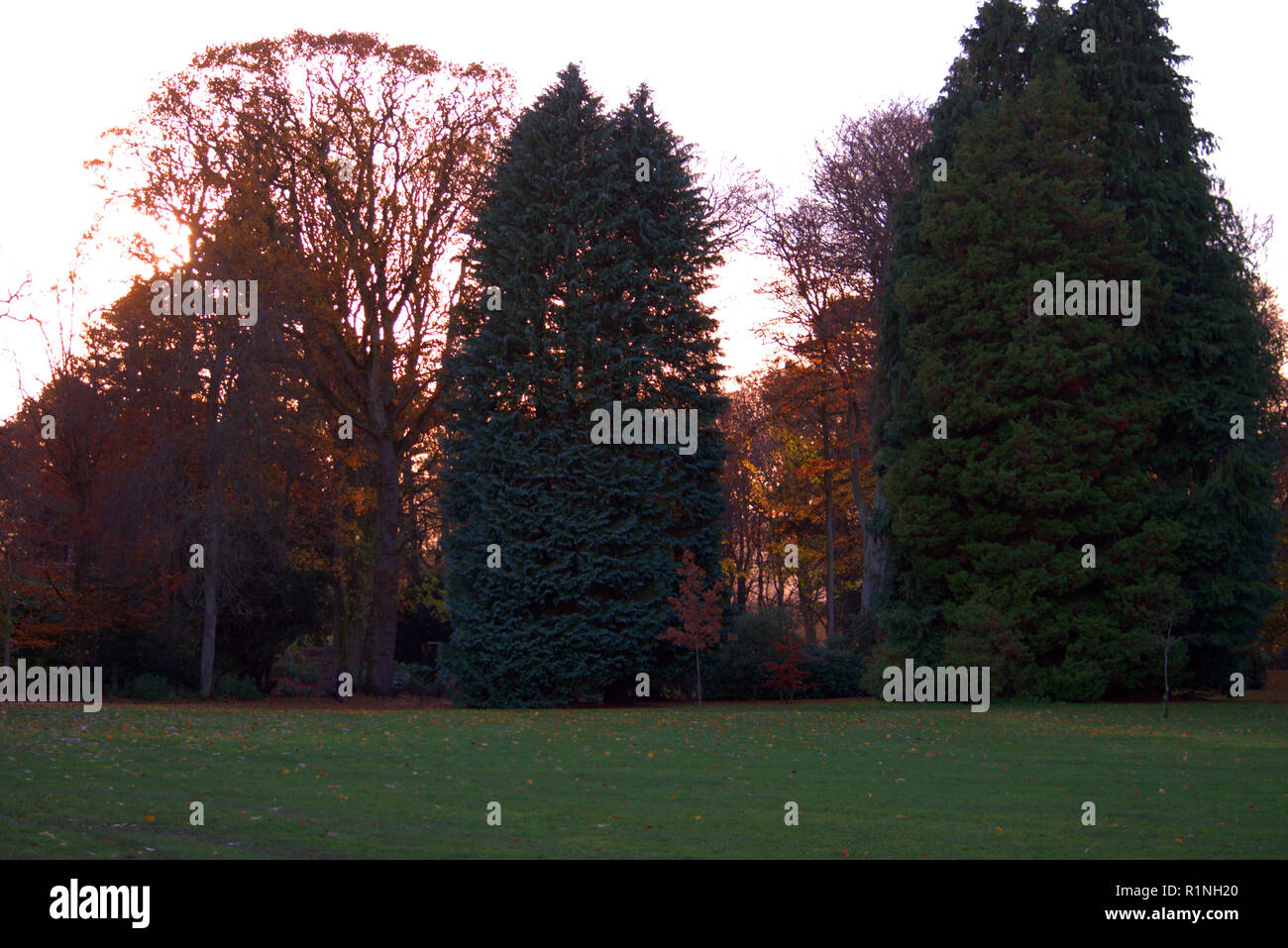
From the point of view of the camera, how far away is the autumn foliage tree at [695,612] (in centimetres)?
2916

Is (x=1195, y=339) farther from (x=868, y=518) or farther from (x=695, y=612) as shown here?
(x=695, y=612)

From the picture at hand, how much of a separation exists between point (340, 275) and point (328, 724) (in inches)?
725

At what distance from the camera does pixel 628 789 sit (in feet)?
42.5

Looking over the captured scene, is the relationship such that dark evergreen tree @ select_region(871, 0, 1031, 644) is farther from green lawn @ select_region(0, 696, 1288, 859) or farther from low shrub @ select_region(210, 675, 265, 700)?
low shrub @ select_region(210, 675, 265, 700)

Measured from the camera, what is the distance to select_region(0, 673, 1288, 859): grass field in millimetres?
9523

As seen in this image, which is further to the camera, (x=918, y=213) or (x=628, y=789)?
(x=918, y=213)

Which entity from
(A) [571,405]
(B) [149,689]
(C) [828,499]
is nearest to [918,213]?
(A) [571,405]

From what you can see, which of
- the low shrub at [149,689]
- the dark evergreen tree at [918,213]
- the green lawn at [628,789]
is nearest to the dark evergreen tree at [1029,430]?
the dark evergreen tree at [918,213]

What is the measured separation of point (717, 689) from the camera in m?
33.5

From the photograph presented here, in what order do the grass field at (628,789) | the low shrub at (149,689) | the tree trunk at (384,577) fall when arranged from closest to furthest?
the grass field at (628,789) < the low shrub at (149,689) < the tree trunk at (384,577)

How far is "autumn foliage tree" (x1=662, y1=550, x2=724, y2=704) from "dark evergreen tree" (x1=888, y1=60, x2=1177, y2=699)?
5341 mm

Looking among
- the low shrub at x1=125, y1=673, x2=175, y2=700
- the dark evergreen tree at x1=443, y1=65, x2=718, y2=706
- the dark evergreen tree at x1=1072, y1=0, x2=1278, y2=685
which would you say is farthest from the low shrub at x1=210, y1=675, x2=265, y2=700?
the dark evergreen tree at x1=1072, y1=0, x2=1278, y2=685

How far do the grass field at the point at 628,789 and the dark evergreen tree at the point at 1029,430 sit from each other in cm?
692

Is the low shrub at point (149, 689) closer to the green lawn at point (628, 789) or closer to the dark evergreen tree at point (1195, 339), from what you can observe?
the green lawn at point (628, 789)
